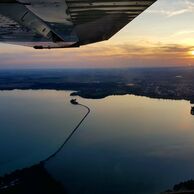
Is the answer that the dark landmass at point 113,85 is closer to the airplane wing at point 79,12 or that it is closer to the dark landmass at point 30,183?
the dark landmass at point 30,183

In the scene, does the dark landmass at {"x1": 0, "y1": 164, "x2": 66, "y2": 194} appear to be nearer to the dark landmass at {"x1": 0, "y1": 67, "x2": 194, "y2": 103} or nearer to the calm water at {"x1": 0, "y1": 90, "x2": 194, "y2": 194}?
the calm water at {"x1": 0, "y1": 90, "x2": 194, "y2": 194}

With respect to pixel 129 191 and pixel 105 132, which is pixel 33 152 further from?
pixel 129 191

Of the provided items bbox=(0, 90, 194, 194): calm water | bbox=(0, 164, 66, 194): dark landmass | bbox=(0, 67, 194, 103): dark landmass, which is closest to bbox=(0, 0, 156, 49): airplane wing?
bbox=(0, 90, 194, 194): calm water

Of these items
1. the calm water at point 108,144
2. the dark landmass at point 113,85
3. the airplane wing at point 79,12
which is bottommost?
the dark landmass at point 113,85

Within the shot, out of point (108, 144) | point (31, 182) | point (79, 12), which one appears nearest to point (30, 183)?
point (31, 182)

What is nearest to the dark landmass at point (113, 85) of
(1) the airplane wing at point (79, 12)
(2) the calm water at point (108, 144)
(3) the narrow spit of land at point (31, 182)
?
(2) the calm water at point (108, 144)

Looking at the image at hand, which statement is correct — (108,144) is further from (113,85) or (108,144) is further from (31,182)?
(113,85)

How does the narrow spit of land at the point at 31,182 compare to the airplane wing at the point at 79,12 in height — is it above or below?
below
